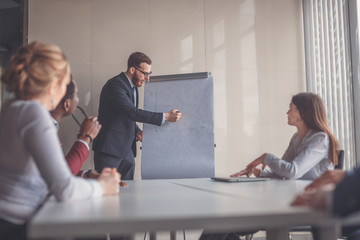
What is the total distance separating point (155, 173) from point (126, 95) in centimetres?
77

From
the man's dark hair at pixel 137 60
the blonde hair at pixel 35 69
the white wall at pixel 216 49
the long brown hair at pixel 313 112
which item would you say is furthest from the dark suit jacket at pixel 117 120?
the blonde hair at pixel 35 69

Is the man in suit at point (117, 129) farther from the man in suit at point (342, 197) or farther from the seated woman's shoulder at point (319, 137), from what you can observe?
the man in suit at point (342, 197)

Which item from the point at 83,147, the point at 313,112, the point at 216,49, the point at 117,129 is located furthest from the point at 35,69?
the point at 216,49

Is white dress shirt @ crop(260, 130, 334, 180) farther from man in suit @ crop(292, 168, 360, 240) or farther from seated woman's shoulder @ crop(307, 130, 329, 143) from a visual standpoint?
man in suit @ crop(292, 168, 360, 240)

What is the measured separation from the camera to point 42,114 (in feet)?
3.82

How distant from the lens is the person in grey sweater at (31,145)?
1131mm

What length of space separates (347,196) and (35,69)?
97 cm

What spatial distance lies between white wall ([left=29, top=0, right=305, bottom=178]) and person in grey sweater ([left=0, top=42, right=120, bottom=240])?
8.61 ft

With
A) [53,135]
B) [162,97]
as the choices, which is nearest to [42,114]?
[53,135]

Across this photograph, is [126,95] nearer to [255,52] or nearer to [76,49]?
[76,49]

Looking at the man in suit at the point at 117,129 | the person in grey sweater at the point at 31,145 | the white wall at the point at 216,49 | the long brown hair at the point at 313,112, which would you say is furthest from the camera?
the white wall at the point at 216,49

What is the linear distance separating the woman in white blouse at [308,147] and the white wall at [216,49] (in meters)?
1.70

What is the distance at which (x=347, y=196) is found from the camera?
0.91 m

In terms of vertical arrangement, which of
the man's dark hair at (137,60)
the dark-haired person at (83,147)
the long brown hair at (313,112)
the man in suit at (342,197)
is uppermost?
the man's dark hair at (137,60)
